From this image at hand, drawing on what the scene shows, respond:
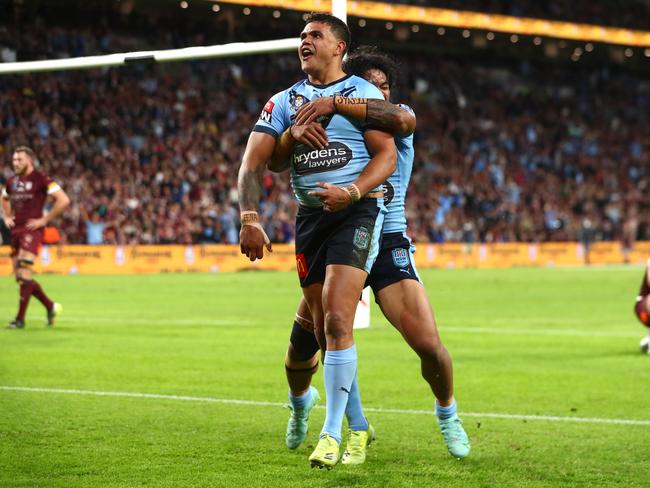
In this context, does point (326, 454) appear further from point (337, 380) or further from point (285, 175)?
point (285, 175)

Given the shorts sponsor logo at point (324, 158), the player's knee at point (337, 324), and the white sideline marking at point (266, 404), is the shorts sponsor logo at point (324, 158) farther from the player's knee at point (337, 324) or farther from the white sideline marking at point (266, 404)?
the white sideline marking at point (266, 404)

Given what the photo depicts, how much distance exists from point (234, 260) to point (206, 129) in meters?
6.92

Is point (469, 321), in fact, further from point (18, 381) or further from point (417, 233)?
point (417, 233)

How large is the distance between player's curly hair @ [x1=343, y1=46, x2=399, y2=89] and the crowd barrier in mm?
20520

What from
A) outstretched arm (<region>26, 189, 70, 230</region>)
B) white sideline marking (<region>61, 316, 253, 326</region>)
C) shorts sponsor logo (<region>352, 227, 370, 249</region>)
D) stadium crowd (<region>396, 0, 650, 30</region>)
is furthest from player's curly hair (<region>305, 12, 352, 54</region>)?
stadium crowd (<region>396, 0, 650, 30</region>)

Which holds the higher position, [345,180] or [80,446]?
[345,180]

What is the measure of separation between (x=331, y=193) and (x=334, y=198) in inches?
1.2

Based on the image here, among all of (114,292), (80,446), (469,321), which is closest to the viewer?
(80,446)

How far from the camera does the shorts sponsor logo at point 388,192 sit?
638cm

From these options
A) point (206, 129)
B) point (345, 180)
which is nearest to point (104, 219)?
point (206, 129)

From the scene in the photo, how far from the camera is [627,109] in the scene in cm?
5550

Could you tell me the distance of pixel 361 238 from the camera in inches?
234

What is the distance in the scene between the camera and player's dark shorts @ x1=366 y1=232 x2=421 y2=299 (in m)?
6.23

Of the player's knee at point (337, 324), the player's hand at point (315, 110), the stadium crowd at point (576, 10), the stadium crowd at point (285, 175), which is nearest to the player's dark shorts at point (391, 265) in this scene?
the player's knee at point (337, 324)
